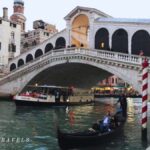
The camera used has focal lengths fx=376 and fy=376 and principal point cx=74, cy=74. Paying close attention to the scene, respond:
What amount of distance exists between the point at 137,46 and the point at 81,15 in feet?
15.9

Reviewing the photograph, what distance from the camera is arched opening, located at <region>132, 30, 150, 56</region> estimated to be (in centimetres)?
2000

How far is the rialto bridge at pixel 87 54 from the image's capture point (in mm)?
18766

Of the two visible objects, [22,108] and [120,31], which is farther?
[120,31]

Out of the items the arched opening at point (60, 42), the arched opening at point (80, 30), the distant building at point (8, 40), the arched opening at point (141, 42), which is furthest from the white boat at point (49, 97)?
the distant building at point (8, 40)

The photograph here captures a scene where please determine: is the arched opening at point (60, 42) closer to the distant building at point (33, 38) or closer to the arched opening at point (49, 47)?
the arched opening at point (49, 47)

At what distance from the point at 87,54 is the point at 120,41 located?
226cm

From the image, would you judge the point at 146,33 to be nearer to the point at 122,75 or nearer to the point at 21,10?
the point at 122,75

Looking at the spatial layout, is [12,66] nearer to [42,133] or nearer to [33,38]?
[33,38]

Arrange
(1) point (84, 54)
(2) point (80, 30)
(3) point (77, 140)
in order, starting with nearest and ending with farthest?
(3) point (77, 140) → (1) point (84, 54) → (2) point (80, 30)

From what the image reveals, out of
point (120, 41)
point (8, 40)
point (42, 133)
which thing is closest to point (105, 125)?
point (42, 133)

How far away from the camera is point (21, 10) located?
49.9m

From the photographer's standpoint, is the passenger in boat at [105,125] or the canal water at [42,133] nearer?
the canal water at [42,133]

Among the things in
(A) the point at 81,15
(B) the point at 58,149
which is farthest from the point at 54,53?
(B) the point at 58,149

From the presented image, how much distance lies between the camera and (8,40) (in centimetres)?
3259
